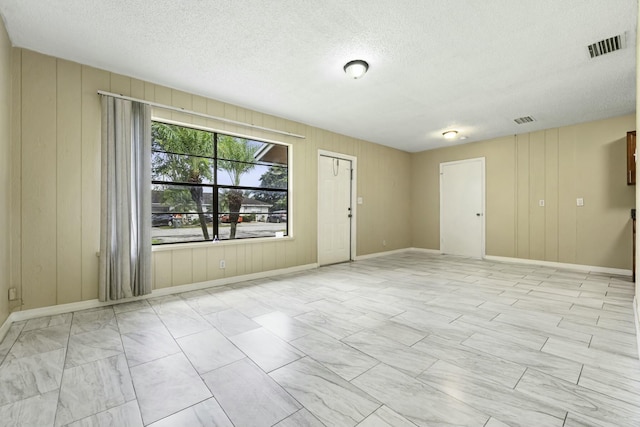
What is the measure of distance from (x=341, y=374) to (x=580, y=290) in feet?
12.6

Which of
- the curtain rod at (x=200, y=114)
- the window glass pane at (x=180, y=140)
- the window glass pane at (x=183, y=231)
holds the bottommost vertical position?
the window glass pane at (x=183, y=231)

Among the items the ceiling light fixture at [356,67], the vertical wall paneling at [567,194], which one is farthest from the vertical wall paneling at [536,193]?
the ceiling light fixture at [356,67]

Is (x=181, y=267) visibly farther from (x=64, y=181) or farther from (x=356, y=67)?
(x=356, y=67)

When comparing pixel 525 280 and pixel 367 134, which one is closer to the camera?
pixel 525 280

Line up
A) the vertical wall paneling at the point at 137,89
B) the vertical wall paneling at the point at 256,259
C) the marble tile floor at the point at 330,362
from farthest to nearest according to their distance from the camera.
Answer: the vertical wall paneling at the point at 256,259
the vertical wall paneling at the point at 137,89
the marble tile floor at the point at 330,362

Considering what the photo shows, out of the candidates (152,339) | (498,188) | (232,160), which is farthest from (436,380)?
(498,188)

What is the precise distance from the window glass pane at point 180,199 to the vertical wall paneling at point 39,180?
3.25 ft

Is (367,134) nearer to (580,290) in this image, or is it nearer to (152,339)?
(580,290)

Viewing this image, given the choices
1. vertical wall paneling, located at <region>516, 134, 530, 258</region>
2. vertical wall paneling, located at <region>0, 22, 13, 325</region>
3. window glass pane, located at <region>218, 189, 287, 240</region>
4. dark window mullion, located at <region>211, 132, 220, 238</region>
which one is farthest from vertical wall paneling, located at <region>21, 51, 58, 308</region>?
vertical wall paneling, located at <region>516, 134, 530, 258</region>

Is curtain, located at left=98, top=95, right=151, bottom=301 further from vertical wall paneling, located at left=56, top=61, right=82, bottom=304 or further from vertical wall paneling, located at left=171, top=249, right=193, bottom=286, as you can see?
vertical wall paneling, located at left=171, top=249, right=193, bottom=286

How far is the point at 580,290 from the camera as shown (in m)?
3.67

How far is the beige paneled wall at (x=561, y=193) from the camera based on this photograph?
464 centimetres

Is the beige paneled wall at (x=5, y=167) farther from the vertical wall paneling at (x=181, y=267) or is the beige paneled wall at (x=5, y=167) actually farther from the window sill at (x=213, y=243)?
the vertical wall paneling at (x=181, y=267)

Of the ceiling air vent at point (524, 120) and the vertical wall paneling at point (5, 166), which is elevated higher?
the ceiling air vent at point (524, 120)
